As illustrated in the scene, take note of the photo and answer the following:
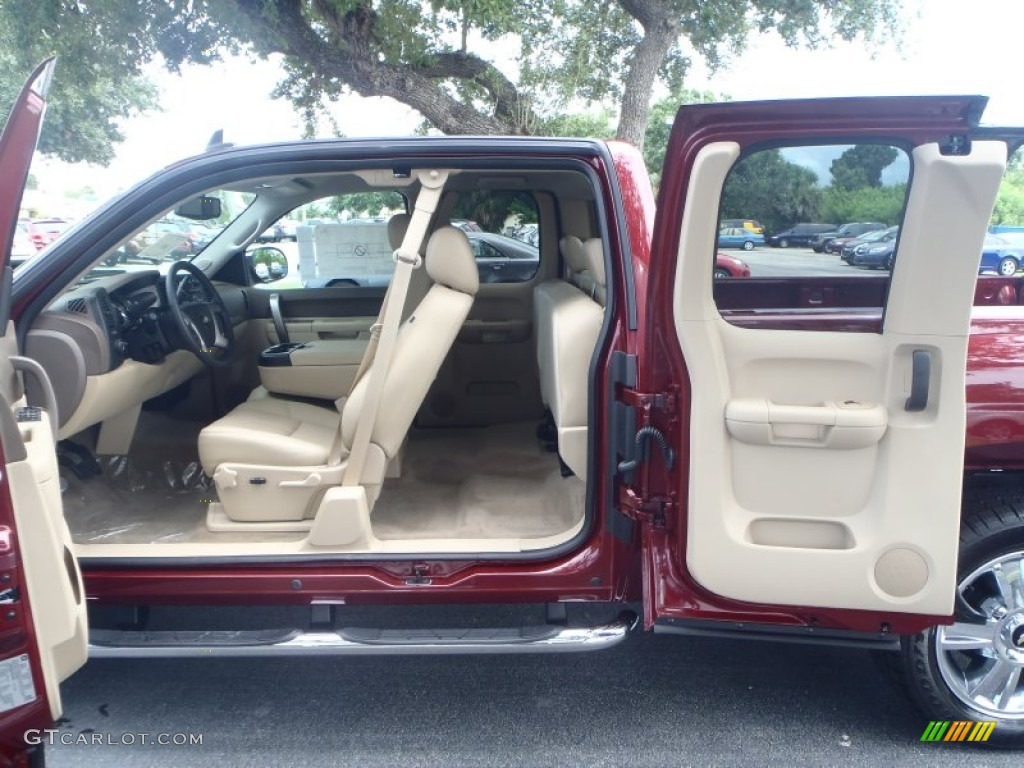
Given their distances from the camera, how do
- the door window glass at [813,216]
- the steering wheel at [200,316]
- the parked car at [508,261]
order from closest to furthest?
1. the door window glass at [813,216]
2. the steering wheel at [200,316]
3. the parked car at [508,261]

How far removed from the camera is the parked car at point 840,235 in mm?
2010

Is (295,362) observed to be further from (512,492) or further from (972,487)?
(972,487)

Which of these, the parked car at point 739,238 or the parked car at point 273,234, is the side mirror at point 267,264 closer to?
the parked car at point 273,234

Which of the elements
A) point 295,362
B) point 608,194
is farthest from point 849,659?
point 295,362

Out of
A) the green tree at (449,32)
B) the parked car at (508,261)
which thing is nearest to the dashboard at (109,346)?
the parked car at (508,261)

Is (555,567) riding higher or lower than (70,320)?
lower

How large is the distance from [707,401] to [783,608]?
634mm

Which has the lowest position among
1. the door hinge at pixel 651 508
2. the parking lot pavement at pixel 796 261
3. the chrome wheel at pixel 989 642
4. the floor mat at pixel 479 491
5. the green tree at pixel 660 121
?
the chrome wheel at pixel 989 642

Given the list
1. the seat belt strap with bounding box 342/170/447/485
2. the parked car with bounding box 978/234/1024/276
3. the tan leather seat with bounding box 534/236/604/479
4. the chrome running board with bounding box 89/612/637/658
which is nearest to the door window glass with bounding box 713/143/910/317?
the tan leather seat with bounding box 534/236/604/479

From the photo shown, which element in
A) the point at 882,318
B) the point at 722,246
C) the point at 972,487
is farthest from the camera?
the point at 972,487

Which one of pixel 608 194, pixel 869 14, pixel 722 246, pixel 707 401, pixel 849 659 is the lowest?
pixel 849 659

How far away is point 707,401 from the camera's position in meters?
1.94

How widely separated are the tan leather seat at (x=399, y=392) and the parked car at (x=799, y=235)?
0.99 meters

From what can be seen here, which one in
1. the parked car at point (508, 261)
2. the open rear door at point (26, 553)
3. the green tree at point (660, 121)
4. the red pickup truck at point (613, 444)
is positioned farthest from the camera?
the green tree at point (660, 121)
